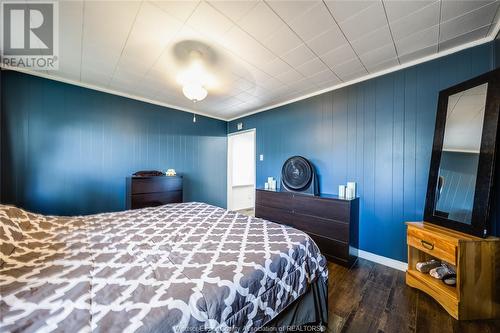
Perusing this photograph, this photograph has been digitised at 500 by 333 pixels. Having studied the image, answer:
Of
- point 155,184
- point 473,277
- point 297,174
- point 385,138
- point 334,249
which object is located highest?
point 385,138

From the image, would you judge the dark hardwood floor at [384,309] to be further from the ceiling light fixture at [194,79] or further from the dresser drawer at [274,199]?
the ceiling light fixture at [194,79]

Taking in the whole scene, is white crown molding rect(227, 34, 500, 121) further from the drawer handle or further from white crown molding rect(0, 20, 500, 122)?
the drawer handle

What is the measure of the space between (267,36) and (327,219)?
7.47 feet

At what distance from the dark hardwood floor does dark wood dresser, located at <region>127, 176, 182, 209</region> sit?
276 centimetres

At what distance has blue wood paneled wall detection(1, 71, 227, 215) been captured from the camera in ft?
7.81

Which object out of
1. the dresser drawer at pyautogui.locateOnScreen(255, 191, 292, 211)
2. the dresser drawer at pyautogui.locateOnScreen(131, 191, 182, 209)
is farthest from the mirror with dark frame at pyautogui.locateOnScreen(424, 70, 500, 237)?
the dresser drawer at pyautogui.locateOnScreen(131, 191, 182, 209)

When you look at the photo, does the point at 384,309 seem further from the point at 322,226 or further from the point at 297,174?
the point at 297,174

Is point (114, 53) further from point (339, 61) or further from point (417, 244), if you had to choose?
point (417, 244)

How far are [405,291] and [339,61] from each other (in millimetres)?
2566

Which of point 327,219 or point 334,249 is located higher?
point 327,219

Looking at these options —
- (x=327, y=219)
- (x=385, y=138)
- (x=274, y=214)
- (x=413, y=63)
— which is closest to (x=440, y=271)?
(x=327, y=219)

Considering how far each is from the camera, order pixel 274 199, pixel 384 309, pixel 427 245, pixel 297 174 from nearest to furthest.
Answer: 1. pixel 384 309
2. pixel 427 245
3. pixel 297 174
4. pixel 274 199

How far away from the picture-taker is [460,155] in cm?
183

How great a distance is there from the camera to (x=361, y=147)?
8.73 ft
